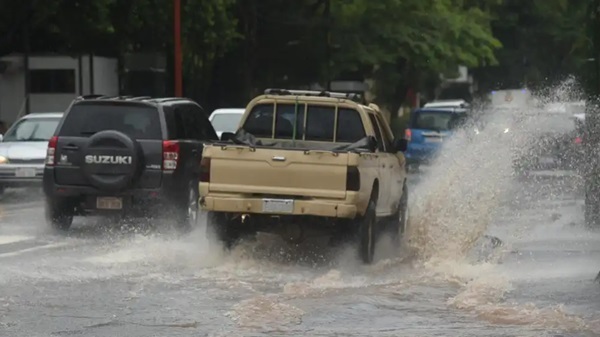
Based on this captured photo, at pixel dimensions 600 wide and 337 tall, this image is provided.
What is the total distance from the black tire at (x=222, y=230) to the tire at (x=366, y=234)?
1.37 meters

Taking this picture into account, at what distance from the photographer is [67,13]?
35938 mm

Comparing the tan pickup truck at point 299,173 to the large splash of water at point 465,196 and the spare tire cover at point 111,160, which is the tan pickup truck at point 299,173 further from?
the spare tire cover at point 111,160

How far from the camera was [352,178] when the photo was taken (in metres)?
15.0

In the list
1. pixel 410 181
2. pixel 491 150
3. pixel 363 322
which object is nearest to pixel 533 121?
pixel 491 150

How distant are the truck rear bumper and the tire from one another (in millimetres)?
353

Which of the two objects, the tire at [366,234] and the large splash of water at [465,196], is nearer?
the tire at [366,234]

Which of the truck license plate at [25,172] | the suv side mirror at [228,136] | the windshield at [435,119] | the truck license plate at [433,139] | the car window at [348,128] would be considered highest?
the car window at [348,128]

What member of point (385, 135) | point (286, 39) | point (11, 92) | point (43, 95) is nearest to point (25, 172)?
point (385, 135)

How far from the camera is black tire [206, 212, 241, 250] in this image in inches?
619

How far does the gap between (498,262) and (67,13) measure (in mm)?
21785

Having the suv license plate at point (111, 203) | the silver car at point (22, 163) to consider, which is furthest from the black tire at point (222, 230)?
the silver car at point (22, 163)

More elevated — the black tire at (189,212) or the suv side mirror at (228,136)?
the suv side mirror at (228,136)

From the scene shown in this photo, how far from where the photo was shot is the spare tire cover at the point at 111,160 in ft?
60.4

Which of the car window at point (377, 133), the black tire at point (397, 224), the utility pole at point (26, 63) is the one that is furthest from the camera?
the utility pole at point (26, 63)
